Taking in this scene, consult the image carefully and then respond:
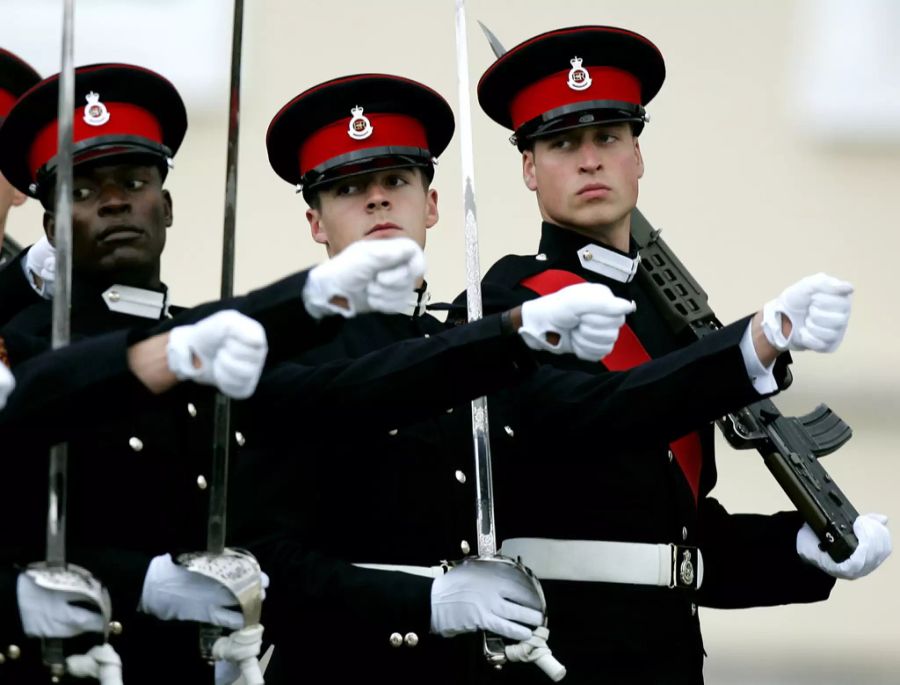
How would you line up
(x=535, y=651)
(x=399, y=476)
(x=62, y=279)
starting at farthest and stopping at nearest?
(x=399, y=476) < (x=535, y=651) < (x=62, y=279)

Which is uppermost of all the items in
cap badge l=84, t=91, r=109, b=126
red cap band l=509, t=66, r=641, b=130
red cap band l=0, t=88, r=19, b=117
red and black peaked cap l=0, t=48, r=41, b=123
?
red and black peaked cap l=0, t=48, r=41, b=123

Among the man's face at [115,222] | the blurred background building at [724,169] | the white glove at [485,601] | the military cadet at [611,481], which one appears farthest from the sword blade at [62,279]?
the blurred background building at [724,169]

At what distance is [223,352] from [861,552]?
168cm

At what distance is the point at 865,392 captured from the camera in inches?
311

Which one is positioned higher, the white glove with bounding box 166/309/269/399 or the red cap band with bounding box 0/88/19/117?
the red cap band with bounding box 0/88/19/117

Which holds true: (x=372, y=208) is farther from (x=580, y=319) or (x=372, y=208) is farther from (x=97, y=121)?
(x=580, y=319)

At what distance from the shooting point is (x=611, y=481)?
5.08m

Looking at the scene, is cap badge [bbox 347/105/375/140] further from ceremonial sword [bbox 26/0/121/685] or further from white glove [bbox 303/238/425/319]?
white glove [bbox 303/238/425/319]

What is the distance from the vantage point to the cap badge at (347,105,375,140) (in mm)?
5223

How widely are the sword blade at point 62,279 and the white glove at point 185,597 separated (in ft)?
0.64

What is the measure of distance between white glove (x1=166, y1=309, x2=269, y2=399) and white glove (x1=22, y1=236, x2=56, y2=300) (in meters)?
1.28

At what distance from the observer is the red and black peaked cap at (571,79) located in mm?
5363

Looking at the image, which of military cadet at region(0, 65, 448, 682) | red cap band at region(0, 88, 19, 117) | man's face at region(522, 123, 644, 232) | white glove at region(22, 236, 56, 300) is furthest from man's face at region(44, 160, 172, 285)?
man's face at region(522, 123, 644, 232)

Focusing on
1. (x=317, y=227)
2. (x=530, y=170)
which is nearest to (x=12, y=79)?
(x=317, y=227)
